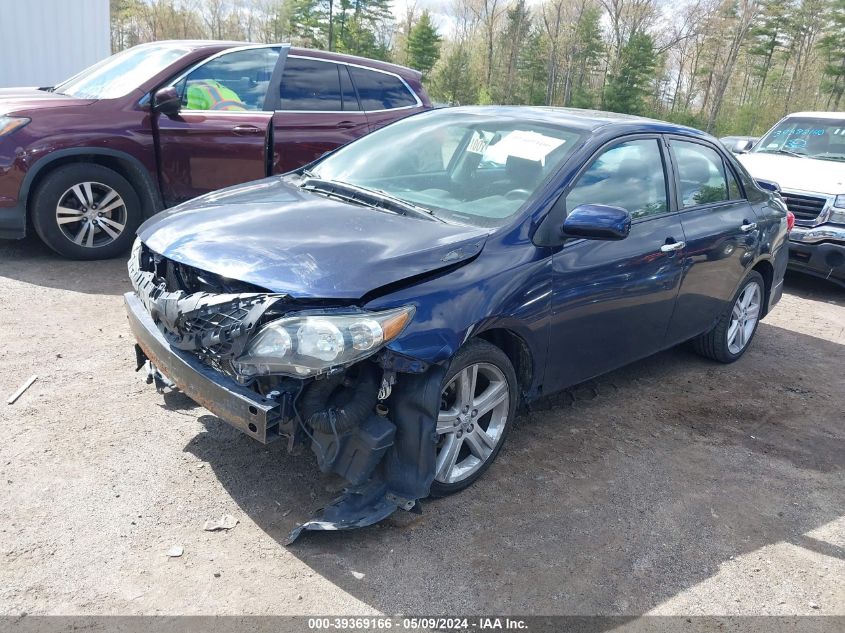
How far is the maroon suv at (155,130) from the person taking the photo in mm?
5871

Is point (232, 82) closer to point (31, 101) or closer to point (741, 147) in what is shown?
point (31, 101)

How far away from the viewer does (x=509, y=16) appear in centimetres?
5759

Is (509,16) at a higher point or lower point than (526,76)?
higher

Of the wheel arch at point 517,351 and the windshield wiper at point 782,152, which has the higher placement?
the windshield wiper at point 782,152

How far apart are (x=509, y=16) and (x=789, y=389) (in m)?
58.3

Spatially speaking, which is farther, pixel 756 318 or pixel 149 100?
pixel 149 100

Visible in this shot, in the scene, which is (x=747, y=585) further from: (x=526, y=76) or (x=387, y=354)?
(x=526, y=76)

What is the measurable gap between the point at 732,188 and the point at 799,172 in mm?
4009

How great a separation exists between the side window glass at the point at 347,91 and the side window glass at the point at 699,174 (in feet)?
12.0

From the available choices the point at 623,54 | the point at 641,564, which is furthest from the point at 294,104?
the point at 623,54

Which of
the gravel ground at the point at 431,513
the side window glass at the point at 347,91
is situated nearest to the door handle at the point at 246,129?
the side window glass at the point at 347,91

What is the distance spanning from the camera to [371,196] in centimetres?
361

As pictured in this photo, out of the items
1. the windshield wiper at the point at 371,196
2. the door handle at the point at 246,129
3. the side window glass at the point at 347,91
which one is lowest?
the windshield wiper at the point at 371,196

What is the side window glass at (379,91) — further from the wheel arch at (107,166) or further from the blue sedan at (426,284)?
the blue sedan at (426,284)
